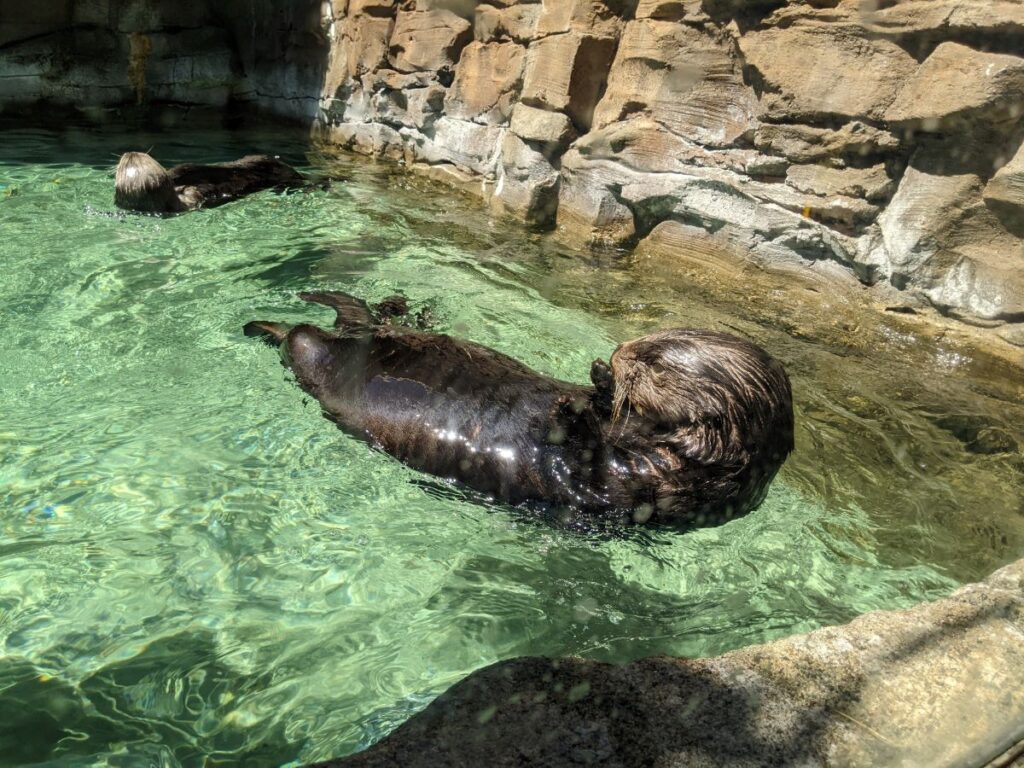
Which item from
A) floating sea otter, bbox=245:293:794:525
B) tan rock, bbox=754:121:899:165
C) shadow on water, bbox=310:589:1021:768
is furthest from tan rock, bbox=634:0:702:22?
shadow on water, bbox=310:589:1021:768

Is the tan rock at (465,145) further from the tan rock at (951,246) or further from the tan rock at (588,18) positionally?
the tan rock at (951,246)

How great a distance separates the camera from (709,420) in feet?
10.8

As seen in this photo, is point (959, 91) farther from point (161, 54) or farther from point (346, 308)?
point (161, 54)

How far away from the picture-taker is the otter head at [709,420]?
127 inches

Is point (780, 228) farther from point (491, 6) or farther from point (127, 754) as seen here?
point (127, 754)

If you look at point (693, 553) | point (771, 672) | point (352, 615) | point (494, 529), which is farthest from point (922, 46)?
point (352, 615)

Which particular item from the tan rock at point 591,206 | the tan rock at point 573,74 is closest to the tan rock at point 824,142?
the tan rock at point 591,206

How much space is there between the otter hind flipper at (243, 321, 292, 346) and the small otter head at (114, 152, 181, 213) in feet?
10.6

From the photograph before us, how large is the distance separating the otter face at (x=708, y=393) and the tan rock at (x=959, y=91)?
264cm

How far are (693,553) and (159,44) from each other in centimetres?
1243

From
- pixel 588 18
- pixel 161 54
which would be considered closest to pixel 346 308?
pixel 588 18

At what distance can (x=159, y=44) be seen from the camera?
12336mm

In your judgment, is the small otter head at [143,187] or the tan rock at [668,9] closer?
the tan rock at [668,9]

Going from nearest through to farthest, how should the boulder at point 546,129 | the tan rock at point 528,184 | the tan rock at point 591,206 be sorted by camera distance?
the tan rock at point 591,206 < the boulder at point 546,129 < the tan rock at point 528,184
